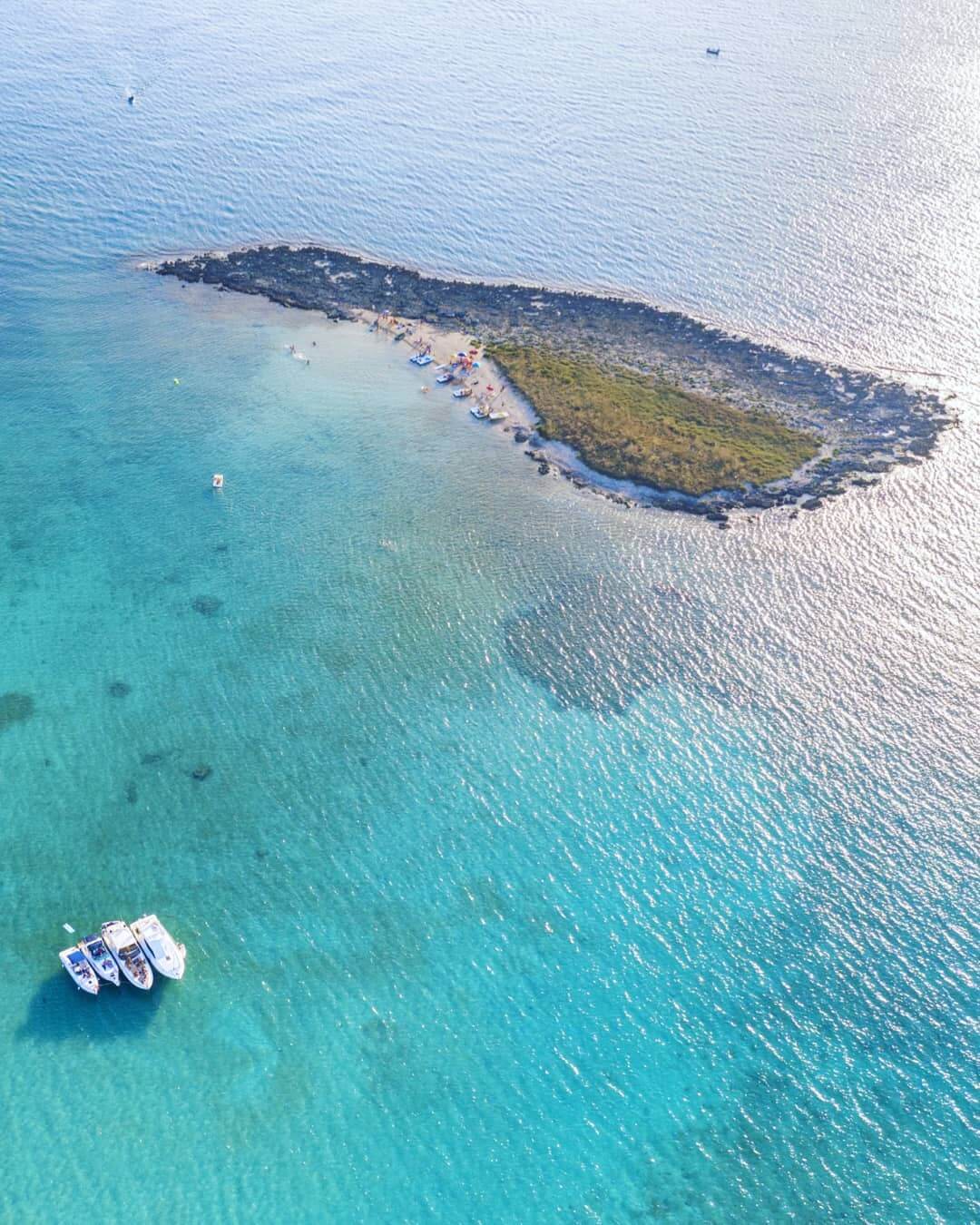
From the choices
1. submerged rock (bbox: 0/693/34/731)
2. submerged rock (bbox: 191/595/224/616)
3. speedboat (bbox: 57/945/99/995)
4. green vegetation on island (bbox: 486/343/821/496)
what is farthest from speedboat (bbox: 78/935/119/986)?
green vegetation on island (bbox: 486/343/821/496)

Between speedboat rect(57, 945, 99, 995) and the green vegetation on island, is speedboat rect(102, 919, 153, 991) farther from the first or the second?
the green vegetation on island

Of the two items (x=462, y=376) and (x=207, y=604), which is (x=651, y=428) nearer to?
(x=462, y=376)

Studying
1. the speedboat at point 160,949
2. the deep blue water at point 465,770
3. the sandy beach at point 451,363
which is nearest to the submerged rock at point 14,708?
the deep blue water at point 465,770

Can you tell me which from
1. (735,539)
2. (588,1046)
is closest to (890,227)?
(735,539)

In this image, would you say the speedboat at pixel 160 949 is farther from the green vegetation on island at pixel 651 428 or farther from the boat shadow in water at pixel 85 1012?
the green vegetation on island at pixel 651 428

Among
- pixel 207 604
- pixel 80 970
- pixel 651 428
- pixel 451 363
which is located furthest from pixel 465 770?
pixel 451 363
